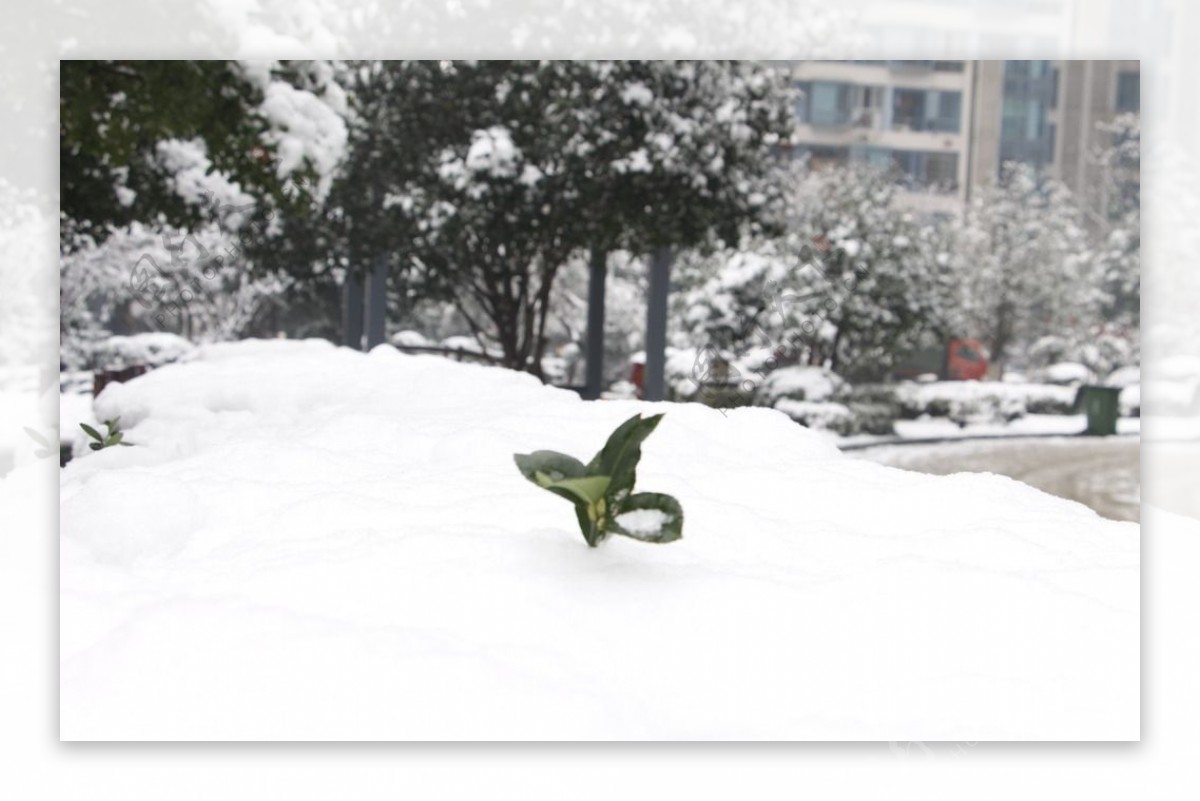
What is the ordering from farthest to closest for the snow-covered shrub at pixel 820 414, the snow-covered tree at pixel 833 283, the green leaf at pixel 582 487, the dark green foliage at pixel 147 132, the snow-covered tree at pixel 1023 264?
the snow-covered tree at pixel 1023 264 → the snow-covered tree at pixel 833 283 → the dark green foliage at pixel 147 132 → the snow-covered shrub at pixel 820 414 → the green leaf at pixel 582 487

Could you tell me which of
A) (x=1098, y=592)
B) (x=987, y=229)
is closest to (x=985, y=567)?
(x=1098, y=592)

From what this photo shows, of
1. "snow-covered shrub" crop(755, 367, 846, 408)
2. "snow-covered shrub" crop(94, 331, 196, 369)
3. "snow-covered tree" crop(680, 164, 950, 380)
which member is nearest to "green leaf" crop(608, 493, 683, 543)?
"snow-covered shrub" crop(755, 367, 846, 408)

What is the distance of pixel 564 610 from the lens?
2014mm

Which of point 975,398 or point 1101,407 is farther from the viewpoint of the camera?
point 1101,407

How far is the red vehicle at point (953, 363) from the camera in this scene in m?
3.46

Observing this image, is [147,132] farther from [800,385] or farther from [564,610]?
[564,610]

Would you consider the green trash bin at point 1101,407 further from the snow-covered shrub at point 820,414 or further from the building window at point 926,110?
the building window at point 926,110

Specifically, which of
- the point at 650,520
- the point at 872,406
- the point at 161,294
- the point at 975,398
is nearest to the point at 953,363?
the point at 975,398

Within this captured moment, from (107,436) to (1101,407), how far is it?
271 centimetres

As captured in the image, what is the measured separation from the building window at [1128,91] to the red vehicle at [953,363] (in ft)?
2.35

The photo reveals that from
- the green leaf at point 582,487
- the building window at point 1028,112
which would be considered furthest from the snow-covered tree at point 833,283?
the green leaf at point 582,487

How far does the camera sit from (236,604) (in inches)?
82.0

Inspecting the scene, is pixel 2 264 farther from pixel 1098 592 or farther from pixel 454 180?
pixel 1098 592

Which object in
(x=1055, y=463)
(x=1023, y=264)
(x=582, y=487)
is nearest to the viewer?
(x=582, y=487)
